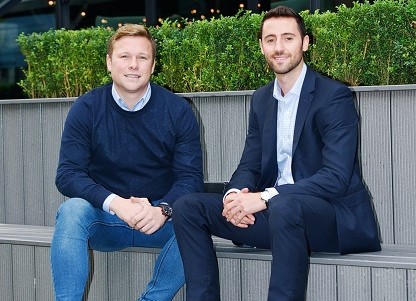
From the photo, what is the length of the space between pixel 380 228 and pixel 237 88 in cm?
139

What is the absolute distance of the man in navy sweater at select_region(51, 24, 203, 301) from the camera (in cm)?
448

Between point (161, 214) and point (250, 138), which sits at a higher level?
point (250, 138)

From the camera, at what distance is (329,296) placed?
162 inches

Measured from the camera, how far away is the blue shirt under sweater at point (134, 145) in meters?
4.56

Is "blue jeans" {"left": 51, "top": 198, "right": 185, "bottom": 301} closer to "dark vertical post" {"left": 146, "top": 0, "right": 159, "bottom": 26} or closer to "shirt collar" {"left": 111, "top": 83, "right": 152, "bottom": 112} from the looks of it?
"shirt collar" {"left": 111, "top": 83, "right": 152, "bottom": 112}

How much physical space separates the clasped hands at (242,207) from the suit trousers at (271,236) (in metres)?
0.07

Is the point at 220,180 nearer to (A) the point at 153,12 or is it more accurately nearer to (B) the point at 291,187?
(B) the point at 291,187

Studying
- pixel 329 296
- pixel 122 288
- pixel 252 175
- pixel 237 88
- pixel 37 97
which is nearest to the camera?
pixel 329 296

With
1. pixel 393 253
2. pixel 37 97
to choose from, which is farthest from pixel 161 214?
pixel 37 97

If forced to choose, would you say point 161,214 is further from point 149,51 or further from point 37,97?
point 37,97

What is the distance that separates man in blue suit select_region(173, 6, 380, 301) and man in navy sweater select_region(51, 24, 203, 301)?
1.05 feet

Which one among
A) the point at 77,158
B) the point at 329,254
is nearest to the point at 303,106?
the point at 329,254

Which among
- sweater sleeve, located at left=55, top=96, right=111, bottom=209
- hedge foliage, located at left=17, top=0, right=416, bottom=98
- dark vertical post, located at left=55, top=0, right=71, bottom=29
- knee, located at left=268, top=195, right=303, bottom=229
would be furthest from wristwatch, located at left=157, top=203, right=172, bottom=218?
dark vertical post, located at left=55, top=0, right=71, bottom=29

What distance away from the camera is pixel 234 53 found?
5.77 metres
